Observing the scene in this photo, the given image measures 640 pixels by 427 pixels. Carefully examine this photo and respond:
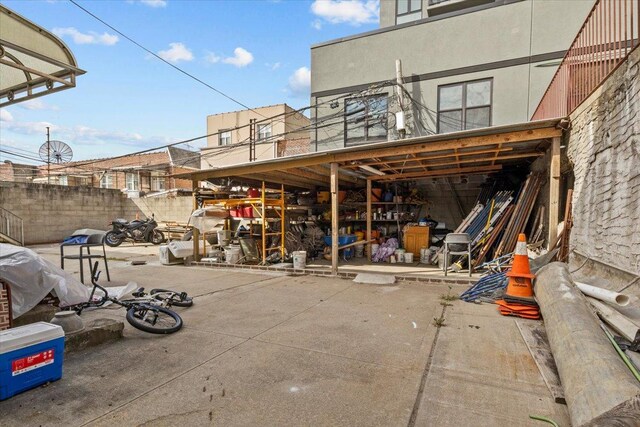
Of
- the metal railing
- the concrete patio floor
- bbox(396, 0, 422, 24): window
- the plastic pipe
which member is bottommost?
the concrete patio floor

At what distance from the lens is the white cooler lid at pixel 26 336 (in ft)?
7.00

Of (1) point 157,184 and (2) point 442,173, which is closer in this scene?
(2) point 442,173

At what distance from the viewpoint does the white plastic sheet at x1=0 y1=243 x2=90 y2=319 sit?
2947 mm

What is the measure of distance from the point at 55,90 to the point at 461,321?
17.5ft

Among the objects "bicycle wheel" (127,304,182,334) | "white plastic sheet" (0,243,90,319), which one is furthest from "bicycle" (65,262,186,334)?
"white plastic sheet" (0,243,90,319)

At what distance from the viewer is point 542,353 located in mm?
2791

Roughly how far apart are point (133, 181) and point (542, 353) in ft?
83.6

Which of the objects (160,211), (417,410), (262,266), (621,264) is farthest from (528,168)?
(160,211)

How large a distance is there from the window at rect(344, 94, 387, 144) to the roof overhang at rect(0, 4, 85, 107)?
23.1 feet

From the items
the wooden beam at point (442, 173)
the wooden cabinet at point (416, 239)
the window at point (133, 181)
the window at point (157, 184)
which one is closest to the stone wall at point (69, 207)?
the window at point (157, 184)

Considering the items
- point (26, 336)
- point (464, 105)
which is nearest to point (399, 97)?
point (464, 105)

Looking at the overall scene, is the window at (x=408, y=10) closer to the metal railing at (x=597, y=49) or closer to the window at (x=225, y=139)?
the metal railing at (x=597, y=49)

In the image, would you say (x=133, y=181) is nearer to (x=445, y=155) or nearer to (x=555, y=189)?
(x=445, y=155)

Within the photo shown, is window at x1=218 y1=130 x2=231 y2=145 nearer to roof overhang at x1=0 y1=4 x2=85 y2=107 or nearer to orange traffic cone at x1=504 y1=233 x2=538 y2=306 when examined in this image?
roof overhang at x1=0 y1=4 x2=85 y2=107
